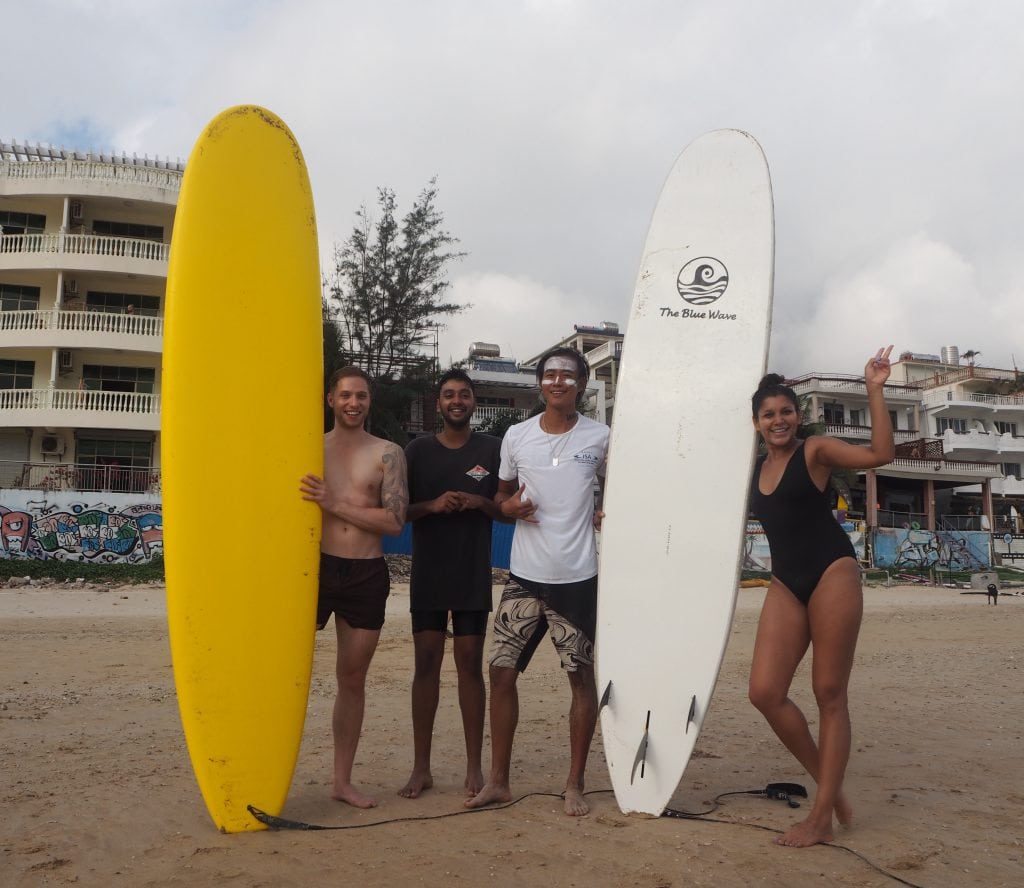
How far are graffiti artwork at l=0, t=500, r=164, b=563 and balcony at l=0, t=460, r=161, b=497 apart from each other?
0.88 m

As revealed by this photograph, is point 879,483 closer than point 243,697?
No

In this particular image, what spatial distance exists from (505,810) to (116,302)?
2209 centimetres

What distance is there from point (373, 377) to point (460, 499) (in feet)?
65.2

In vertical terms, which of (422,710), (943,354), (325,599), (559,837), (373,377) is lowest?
(559,837)

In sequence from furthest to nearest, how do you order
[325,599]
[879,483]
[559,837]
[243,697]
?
[879,483] < [325,599] < [243,697] < [559,837]

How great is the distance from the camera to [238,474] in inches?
117

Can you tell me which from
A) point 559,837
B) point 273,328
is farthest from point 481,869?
point 273,328

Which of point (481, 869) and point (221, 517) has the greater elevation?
point (221, 517)

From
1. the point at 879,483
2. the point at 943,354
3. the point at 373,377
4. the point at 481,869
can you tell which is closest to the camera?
the point at 481,869

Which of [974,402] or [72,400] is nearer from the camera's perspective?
[72,400]

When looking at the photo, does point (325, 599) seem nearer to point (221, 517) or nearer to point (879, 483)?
point (221, 517)

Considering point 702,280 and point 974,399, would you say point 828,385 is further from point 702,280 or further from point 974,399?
point 702,280

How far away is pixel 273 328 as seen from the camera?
10.3ft

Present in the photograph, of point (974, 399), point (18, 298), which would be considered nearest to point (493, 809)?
point (18, 298)
